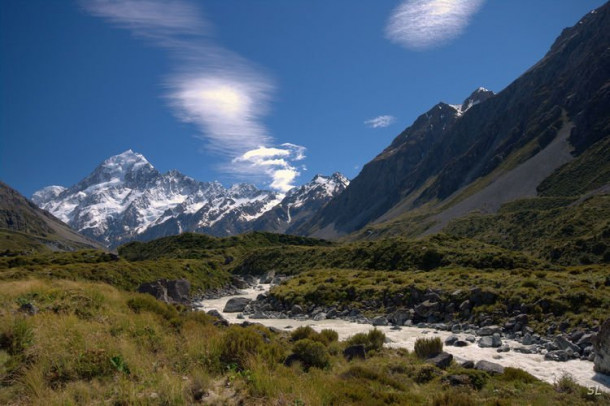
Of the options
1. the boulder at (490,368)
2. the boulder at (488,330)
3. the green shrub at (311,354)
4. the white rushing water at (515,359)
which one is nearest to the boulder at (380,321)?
the white rushing water at (515,359)

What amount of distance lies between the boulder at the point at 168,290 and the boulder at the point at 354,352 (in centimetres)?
2387

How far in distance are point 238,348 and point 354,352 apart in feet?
26.4

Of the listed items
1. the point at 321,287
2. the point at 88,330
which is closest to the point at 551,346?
the point at 88,330

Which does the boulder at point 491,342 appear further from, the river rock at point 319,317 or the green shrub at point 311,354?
the river rock at point 319,317

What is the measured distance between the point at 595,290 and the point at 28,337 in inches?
1298

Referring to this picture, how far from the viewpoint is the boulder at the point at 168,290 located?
35625 mm

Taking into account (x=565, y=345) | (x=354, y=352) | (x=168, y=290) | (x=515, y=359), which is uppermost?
(x=168, y=290)

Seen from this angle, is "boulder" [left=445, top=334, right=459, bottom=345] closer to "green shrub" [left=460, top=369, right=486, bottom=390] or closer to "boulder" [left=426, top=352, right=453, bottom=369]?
"boulder" [left=426, top=352, right=453, bottom=369]

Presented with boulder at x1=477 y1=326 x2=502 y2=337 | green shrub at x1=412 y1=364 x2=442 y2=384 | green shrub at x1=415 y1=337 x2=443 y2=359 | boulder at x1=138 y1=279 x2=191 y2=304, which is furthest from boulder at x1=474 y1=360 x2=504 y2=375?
boulder at x1=138 y1=279 x2=191 y2=304

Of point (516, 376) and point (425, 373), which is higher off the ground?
point (425, 373)

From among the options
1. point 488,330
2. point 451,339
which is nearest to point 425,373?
point 451,339

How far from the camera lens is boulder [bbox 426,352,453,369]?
1584 cm

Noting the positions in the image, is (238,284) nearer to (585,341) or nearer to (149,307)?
(149,307)

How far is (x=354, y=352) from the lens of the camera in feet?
57.0
